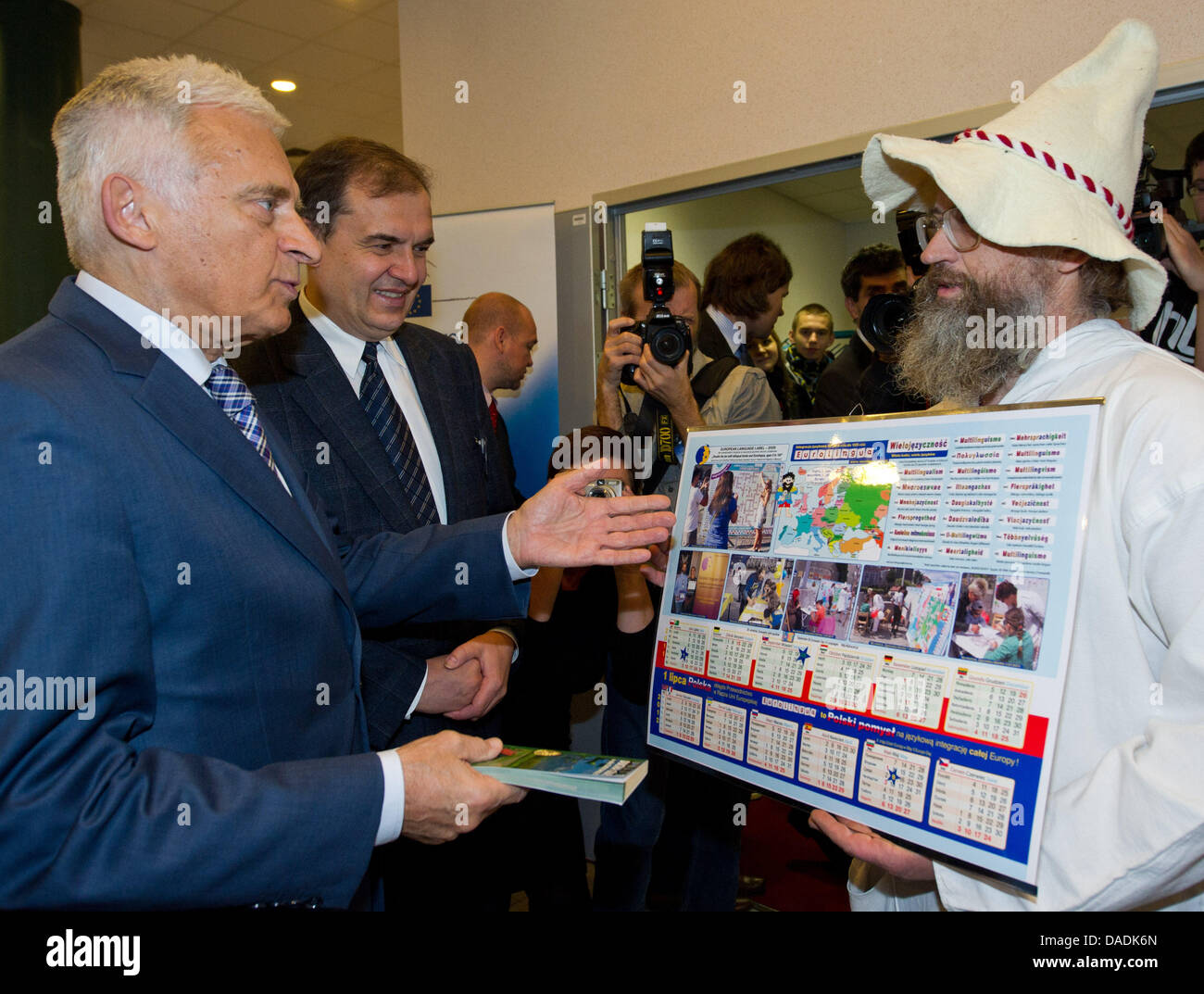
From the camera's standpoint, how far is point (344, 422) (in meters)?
1.95

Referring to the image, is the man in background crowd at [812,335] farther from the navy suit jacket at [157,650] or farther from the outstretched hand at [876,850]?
the navy suit jacket at [157,650]

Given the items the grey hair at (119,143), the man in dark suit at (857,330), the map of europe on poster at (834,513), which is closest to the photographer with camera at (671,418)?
the man in dark suit at (857,330)

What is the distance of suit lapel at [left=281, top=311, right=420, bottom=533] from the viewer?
194 cm

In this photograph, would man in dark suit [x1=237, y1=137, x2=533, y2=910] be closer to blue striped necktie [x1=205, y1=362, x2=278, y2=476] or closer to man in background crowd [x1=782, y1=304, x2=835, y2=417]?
blue striped necktie [x1=205, y1=362, x2=278, y2=476]

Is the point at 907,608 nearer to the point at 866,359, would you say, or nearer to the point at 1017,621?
the point at 1017,621

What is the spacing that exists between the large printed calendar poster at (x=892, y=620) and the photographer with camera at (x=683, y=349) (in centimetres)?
79

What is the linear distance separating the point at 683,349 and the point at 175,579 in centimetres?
174

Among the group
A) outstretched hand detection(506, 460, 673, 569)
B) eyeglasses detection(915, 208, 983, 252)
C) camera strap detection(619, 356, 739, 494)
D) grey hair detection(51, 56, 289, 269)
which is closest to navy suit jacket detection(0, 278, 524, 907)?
grey hair detection(51, 56, 289, 269)

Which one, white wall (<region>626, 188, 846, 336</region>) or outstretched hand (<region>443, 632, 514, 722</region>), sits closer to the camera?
outstretched hand (<region>443, 632, 514, 722</region>)

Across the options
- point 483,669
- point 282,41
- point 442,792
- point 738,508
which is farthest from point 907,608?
point 282,41

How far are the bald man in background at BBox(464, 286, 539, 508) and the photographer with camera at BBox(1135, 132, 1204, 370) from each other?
97.9 inches

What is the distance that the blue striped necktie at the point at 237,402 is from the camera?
55.1 inches

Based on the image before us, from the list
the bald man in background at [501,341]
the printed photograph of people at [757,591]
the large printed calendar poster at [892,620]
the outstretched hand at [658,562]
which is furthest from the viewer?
the bald man in background at [501,341]

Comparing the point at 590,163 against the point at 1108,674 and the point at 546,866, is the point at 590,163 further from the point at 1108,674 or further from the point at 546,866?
the point at 1108,674
